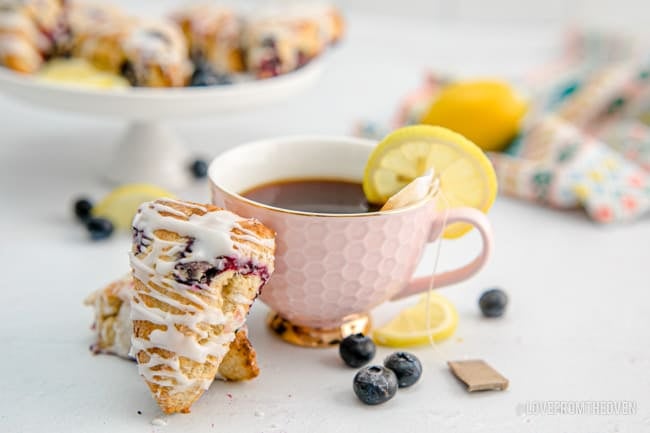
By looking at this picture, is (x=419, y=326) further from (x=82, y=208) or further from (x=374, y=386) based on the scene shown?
(x=82, y=208)

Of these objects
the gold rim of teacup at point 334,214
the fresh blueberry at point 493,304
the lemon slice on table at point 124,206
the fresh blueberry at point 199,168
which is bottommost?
the fresh blueberry at point 199,168

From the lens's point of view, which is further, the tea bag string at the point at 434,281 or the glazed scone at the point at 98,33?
the glazed scone at the point at 98,33

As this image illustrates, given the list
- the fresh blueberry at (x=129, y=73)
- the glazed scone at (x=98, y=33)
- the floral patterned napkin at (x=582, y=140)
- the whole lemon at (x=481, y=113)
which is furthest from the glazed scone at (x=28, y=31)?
the whole lemon at (x=481, y=113)

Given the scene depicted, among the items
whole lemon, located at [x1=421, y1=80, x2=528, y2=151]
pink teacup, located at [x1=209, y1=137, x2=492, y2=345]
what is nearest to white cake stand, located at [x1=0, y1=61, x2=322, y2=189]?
whole lemon, located at [x1=421, y1=80, x2=528, y2=151]

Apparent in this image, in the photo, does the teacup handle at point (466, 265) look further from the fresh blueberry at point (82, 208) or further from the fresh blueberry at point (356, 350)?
the fresh blueberry at point (82, 208)

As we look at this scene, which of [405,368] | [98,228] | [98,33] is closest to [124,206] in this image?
[98,228]

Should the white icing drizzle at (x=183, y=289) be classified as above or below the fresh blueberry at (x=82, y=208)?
above
